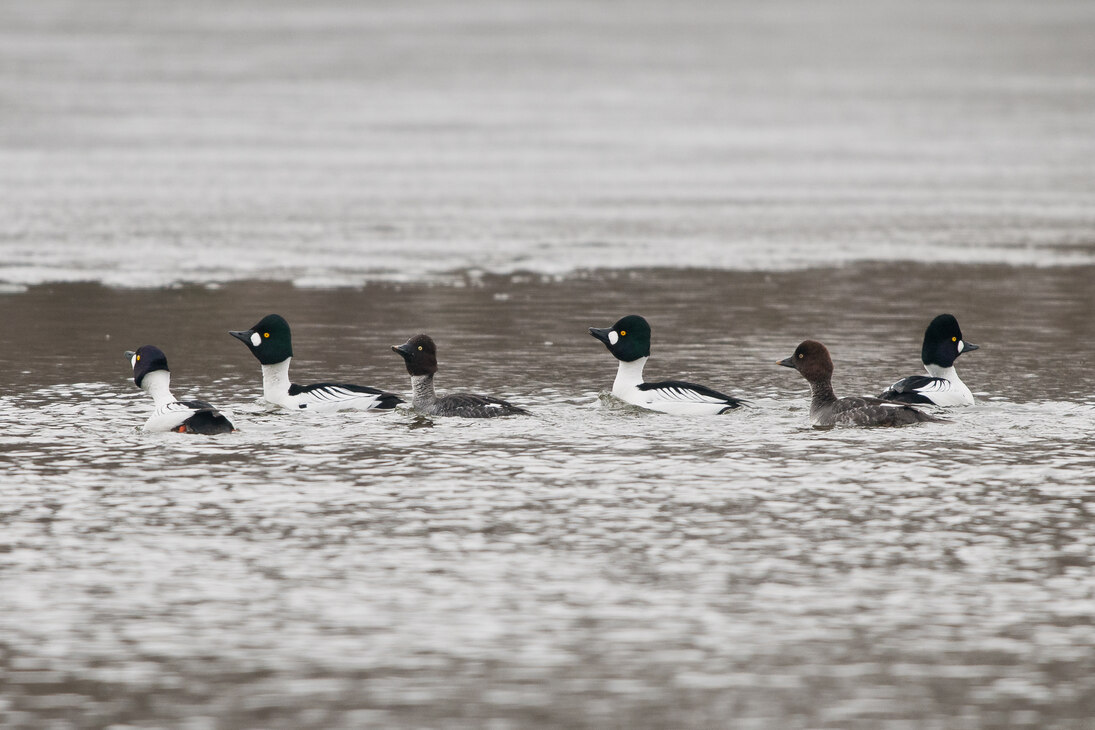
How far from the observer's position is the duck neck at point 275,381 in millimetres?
11641

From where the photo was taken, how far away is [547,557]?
7480 millimetres

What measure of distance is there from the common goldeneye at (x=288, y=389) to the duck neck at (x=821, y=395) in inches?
111

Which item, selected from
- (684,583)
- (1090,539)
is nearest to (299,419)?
(684,583)

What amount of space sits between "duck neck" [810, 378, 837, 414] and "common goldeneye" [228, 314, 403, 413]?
281 cm

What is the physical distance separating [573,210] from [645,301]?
283 inches

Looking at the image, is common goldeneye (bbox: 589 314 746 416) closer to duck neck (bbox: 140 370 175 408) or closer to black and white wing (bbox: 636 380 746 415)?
black and white wing (bbox: 636 380 746 415)

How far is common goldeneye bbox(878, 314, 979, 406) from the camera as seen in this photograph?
1152cm

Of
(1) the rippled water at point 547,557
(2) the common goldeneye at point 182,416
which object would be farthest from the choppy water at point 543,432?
(2) the common goldeneye at point 182,416

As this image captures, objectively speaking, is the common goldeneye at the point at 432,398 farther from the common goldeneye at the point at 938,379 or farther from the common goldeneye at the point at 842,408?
the common goldeneye at the point at 938,379

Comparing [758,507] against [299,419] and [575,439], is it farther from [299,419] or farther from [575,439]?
[299,419]

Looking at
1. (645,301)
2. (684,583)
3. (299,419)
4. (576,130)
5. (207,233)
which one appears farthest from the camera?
(576,130)

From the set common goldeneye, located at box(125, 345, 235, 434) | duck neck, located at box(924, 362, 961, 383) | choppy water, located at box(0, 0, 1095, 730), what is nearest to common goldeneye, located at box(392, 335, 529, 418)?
choppy water, located at box(0, 0, 1095, 730)

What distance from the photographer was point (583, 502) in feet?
28.0

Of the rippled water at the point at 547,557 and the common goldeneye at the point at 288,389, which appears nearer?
the rippled water at the point at 547,557
